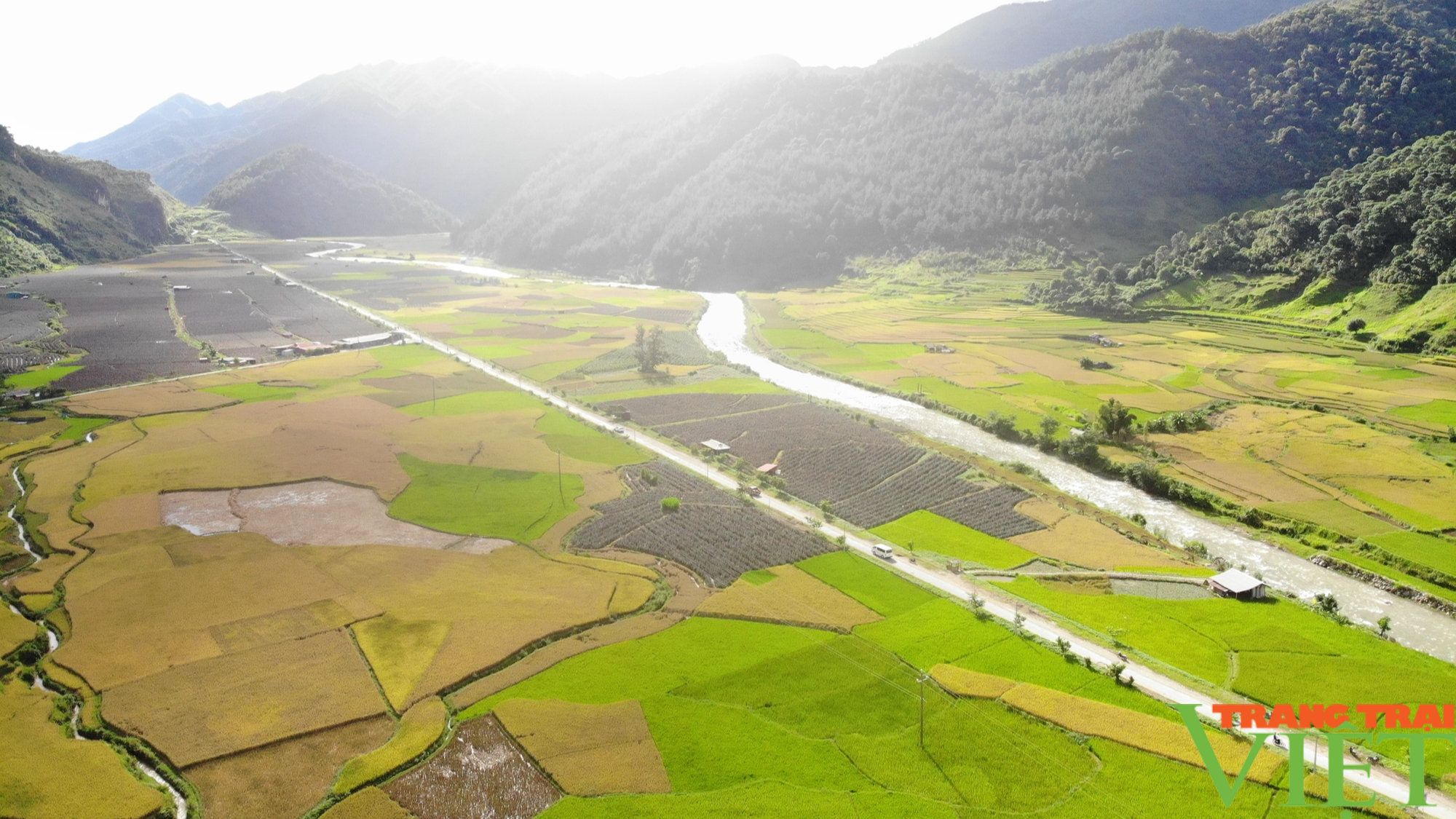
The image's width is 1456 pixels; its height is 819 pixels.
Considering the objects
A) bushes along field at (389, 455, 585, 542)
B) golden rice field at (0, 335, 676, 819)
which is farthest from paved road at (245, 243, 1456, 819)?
bushes along field at (389, 455, 585, 542)

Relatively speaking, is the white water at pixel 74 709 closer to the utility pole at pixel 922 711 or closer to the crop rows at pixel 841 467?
the utility pole at pixel 922 711

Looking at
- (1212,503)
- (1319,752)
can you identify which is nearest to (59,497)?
(1319,752)

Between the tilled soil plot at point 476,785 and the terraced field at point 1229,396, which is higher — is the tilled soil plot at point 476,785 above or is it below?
below

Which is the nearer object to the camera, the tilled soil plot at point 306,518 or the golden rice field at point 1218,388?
the tilled soil plot at point 306,518

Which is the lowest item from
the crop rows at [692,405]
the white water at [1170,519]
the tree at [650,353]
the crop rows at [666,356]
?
the white water at [1170,519]

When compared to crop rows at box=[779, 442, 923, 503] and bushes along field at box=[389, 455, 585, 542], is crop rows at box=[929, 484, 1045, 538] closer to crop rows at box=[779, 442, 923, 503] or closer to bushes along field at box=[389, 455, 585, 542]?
crop rows at box=[779, 442, 923, 503]

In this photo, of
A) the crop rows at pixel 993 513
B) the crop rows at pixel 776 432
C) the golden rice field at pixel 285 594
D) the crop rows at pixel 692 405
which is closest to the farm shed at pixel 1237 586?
the crop rows at pixel 993 513

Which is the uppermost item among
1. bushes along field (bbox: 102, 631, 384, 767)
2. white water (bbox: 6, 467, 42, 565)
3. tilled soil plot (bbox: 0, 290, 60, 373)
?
tilled soil plot (bbox: 0, 290, 60, 373)
